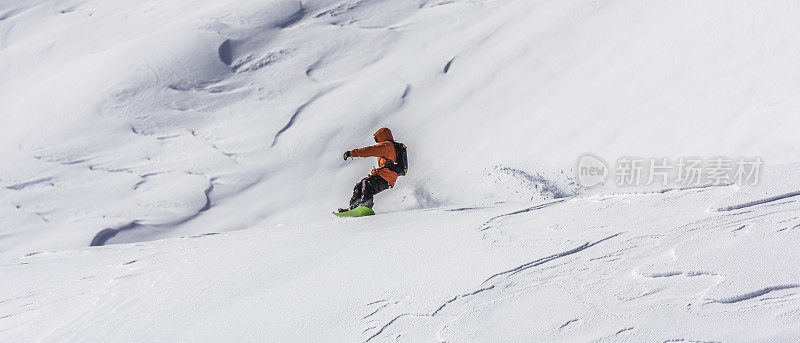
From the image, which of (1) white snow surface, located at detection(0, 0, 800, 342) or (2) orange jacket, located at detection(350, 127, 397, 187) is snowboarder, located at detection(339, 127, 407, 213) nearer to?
(2) orange jacket, located at detection(350, 127, 397, 187)

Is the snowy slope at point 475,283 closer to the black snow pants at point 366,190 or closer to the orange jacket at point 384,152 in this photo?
the orange jacket at point 384,152

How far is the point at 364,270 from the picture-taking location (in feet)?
15.0

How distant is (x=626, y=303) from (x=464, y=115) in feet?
32.7

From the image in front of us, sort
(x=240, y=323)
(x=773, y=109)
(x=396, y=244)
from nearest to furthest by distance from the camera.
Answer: (x=240, y=323) < (x=396, y=244) < (x=773, y=109)

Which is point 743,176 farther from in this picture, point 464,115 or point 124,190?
point 124,190

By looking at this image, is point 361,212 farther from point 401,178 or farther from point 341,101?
point 341,101

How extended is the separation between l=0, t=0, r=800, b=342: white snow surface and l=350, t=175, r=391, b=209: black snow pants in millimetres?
1097

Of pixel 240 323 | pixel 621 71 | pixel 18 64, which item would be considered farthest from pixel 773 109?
pixel 18 64

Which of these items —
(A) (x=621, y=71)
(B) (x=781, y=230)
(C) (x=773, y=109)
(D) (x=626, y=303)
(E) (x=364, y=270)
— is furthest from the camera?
(A) (x=621, y=71)

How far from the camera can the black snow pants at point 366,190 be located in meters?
7.99

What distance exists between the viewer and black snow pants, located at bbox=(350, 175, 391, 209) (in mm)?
7988

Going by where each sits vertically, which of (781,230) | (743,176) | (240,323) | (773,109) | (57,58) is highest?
(57,58)

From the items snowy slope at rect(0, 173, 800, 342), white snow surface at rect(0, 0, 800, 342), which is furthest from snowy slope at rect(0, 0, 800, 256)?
snowy slope at rect(0, 173, 800, 342)

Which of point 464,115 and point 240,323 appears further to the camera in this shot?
point 464,115
